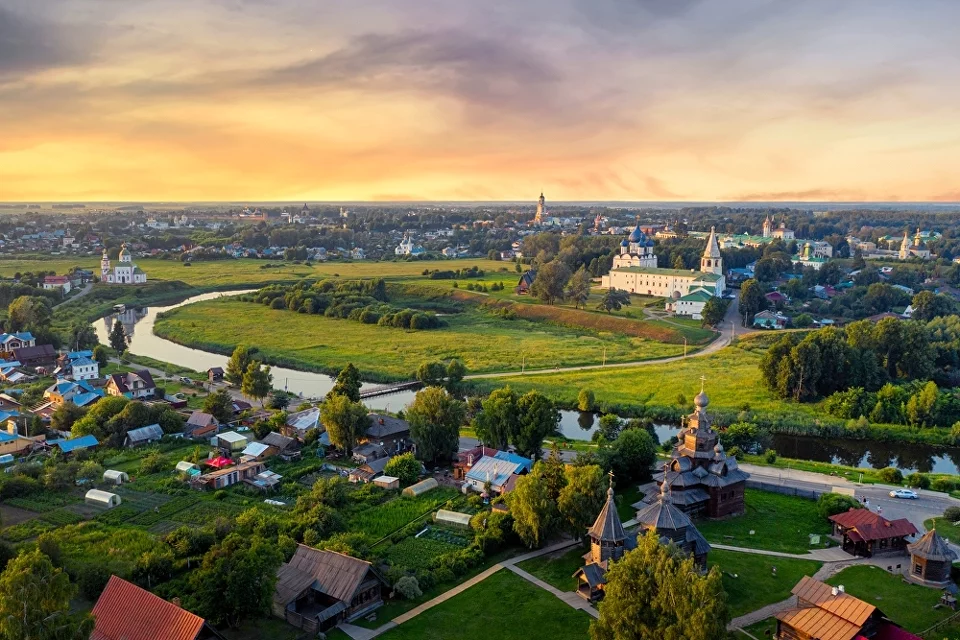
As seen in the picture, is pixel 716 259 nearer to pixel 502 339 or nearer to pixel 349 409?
pixel 502 339

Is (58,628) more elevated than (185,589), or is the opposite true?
(58,628)

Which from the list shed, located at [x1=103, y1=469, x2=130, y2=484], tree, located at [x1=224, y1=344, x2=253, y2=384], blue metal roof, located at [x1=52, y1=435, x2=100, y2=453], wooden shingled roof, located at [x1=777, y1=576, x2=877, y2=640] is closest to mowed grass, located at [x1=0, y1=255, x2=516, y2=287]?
tree, located at [x1=224, y1=344, x2=253, y2=384]

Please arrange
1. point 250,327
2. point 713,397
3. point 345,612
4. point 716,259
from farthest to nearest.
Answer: point 716,259
point 250,327
point 713,397
point 345,612

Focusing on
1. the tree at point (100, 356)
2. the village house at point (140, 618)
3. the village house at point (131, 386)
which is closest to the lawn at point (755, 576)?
the village house at point (140, 618)

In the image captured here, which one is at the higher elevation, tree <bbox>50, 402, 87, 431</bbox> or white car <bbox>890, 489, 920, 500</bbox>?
tree <bbox>50, 402, 87, 431</bbox>

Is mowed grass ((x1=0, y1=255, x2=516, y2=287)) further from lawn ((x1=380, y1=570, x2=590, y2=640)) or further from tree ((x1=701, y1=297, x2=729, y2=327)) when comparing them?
lawn ((x1=380, y1=570, x2=590, y2=640))

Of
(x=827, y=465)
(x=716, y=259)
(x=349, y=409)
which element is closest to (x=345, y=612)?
(x=349, y=409)

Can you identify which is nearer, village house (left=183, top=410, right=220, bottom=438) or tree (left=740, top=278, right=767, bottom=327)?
village house (left=183, top=410, right=220, bottom=438)
